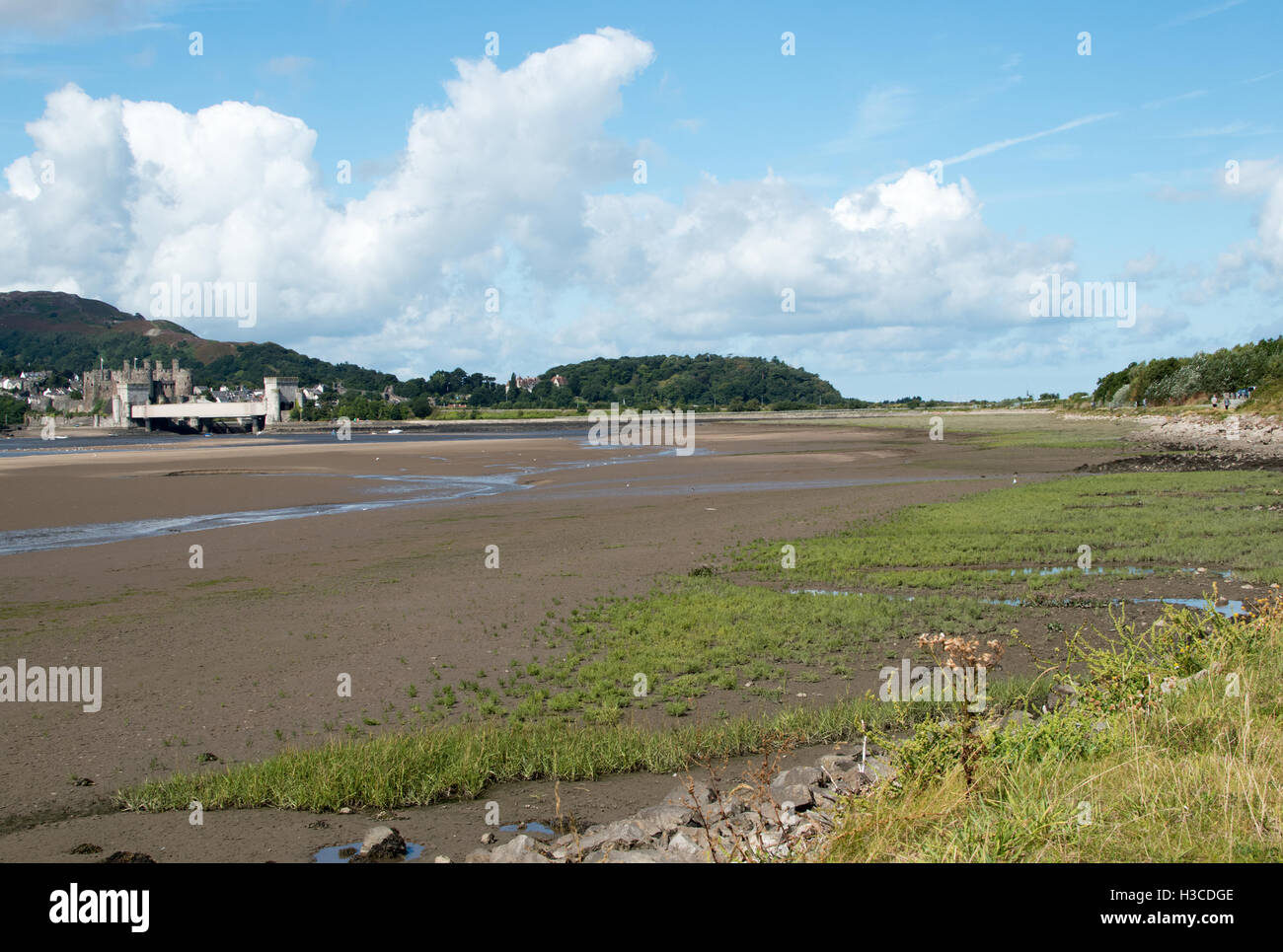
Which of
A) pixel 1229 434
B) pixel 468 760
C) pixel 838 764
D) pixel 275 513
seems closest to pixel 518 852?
pixel 468 760

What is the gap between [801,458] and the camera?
55438 mm

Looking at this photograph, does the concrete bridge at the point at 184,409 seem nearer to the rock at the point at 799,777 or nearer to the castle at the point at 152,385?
the castle at the point at 152,385

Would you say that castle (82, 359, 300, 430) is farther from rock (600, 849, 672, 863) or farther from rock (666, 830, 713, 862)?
rock (666, 830, 713, 862)

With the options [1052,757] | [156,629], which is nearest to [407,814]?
[1052,757]

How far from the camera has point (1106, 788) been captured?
5.32 metres

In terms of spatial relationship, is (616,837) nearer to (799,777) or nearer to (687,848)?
(687,848)

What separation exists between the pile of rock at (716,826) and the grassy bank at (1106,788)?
1.67 ft

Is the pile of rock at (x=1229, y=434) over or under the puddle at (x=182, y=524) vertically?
over

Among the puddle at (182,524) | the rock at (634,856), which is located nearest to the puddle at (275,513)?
the puddle at (182,524)

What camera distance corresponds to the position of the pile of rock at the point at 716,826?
5.77m
